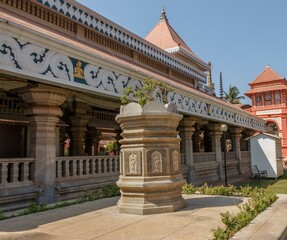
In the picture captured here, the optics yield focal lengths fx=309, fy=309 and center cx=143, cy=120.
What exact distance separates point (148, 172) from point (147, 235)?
1514mm

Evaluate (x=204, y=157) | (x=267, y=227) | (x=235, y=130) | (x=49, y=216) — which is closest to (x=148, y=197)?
(x=49, y=216)

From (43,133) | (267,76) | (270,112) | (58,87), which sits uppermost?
(267,76)

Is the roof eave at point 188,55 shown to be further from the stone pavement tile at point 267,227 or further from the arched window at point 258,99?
the arched window at point 258,99

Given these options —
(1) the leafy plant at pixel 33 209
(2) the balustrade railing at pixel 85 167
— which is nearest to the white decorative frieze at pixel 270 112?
(2) the balustrade railing at pixel 85 167

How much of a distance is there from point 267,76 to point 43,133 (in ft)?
114

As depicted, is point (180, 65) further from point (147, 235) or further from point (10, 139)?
point (147, 235)

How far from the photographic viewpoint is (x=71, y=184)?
7.85 m

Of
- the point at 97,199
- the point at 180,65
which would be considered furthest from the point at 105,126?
the point at 97,199

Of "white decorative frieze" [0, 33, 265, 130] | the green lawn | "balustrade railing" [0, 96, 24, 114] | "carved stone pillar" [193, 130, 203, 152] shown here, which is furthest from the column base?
"carved stone pillar" [193, 130, 203, 152]

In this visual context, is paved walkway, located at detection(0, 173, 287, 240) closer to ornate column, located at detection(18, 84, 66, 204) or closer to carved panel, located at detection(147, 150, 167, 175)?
carved panel, located at detection(147, 150, 167, 175)

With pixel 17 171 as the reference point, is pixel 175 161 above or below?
above

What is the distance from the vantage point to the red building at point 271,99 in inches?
1345

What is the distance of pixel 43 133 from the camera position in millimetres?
7105

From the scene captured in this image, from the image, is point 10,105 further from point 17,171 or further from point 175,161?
point 175,161
